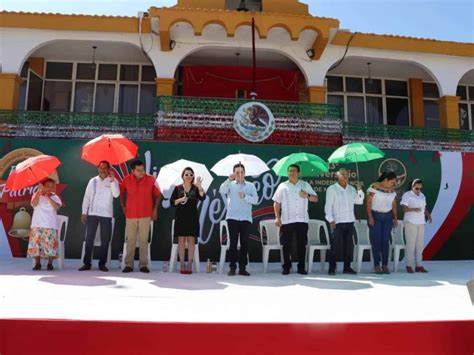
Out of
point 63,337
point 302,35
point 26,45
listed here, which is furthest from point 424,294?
point 26,45

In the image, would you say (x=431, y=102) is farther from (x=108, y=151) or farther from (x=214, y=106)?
(x=108, y=151)

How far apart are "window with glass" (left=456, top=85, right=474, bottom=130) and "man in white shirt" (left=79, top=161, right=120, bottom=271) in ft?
38.2

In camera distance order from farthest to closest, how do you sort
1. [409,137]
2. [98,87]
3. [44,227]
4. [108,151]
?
[98,87], [409,137], [108,151], [44,227]

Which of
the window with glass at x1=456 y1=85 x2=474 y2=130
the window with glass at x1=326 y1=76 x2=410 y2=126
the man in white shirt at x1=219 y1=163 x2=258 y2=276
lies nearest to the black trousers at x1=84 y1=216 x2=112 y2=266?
the man in white shirt at x1=219 y1=163 x2=258 y2=276

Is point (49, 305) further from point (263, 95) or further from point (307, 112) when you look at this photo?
point (263, 95)

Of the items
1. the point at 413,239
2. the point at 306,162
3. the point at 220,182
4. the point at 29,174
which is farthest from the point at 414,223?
the point at 29,174

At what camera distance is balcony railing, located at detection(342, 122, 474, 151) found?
9.57 m

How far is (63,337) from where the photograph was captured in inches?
88.7

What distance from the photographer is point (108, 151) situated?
5668 mm

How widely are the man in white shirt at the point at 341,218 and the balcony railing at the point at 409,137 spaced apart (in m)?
3.81

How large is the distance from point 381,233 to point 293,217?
1.37 meters

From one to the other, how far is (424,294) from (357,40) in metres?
8.35

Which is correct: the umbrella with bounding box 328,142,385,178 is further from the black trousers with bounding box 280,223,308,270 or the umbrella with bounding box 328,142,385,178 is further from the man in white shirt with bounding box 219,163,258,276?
the man in white shirt with bounding box 219,163,258,276

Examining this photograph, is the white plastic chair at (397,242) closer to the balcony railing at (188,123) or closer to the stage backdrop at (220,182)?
the stage backdrop at (220,182)
